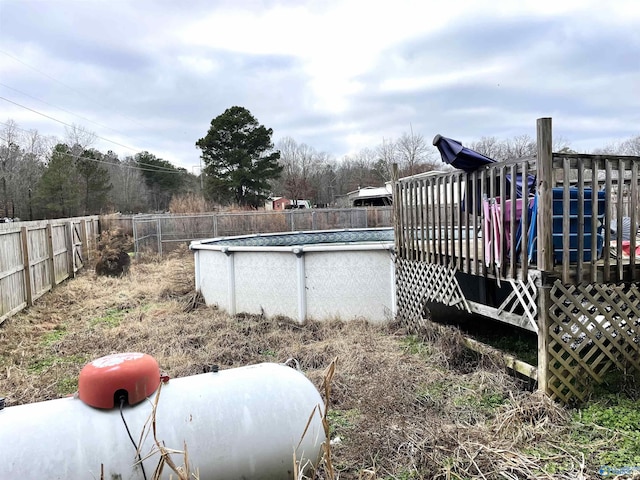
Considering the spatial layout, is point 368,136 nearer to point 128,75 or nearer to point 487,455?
point 128,75

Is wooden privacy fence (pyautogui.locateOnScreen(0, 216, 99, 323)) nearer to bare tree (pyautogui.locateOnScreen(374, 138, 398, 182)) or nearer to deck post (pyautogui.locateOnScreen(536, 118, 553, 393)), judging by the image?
deck post (pyautogui.locateOnScreen(536, 118, 553, 393))

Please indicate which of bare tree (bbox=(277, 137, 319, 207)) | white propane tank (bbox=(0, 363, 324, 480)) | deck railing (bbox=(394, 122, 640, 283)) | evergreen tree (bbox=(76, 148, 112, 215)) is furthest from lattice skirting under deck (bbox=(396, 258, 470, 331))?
bare tree (bbox=(277, 137, 319, 207))

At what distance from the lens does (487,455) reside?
2.68 metres

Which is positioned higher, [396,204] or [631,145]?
[631,145]

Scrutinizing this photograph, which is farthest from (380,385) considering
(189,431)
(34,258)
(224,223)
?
(224,223)

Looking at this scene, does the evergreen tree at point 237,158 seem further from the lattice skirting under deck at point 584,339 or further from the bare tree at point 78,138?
the lattice skirting under deck at point 584,339

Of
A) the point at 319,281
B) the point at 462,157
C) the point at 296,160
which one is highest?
the point at 296,160

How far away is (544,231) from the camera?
336 cm

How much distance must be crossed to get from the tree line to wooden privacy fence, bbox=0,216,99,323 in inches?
466

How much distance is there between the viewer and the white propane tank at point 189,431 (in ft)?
5.75

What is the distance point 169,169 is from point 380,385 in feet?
154

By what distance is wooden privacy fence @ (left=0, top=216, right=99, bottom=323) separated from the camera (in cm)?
687

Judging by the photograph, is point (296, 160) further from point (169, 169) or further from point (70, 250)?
point (70, 250)

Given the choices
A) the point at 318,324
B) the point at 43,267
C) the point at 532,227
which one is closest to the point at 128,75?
the point at 43,267
